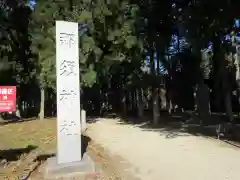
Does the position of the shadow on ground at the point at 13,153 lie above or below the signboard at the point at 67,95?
below

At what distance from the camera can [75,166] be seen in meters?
9.54

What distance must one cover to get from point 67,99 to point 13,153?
4.24 meters

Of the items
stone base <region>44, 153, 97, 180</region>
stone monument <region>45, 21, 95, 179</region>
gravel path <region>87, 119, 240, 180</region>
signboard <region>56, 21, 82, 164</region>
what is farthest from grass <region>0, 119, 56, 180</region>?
gravel path <region>87, 119, 240, 180</region>

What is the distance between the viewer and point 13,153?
13.1 meters

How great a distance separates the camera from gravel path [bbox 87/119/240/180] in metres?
8.72

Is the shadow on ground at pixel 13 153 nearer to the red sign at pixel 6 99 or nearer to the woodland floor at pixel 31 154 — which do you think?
the woodland floor at pixel 31 154

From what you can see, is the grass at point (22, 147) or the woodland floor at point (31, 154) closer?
the woodland floor at point (31, 154)

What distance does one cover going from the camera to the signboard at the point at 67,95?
10.0 meters

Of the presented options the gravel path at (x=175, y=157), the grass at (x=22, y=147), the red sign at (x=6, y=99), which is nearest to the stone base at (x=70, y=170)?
the grass at (x=22, y=147)

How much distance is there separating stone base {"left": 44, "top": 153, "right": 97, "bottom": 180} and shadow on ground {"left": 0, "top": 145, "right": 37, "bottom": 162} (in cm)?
293

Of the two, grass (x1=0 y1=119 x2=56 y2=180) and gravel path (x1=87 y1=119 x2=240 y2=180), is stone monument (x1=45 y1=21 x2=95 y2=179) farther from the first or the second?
gravel path (x1=87 y1=119 x2=240 y2=180)

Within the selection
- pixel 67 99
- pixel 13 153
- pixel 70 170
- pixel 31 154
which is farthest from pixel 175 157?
pixel 13 153

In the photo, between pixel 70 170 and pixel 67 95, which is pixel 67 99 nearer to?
pixel 67 95

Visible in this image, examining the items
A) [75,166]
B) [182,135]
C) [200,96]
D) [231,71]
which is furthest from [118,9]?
[75,166]
